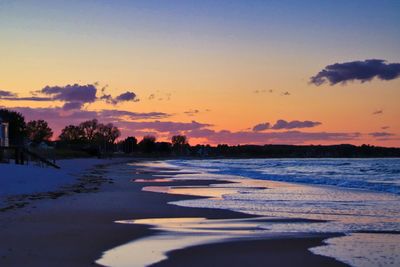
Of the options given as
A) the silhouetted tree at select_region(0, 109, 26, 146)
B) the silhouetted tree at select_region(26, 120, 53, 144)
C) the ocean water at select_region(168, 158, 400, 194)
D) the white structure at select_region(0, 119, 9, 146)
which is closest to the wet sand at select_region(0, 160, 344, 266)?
the ocean water at select_region(168, 158, 400, 194)

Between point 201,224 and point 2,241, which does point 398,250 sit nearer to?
point 201,224

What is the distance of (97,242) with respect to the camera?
1095cm

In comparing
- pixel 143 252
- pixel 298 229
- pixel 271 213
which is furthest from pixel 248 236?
pixel 271 213

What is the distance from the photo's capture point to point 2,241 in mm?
10555

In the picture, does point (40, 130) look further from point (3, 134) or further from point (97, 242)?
point (97, 242)

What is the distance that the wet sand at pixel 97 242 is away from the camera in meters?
9.12

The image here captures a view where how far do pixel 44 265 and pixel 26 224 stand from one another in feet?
16.9

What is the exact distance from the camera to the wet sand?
912 cm

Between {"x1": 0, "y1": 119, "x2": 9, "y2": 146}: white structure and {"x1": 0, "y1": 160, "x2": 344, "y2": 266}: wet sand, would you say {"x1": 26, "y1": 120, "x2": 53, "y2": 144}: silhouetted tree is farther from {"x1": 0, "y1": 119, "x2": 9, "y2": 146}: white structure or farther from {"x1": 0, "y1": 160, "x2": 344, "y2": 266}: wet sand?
{"x1": 0, "y1": 160, "x2": 344, "y2": 266}: wet sand

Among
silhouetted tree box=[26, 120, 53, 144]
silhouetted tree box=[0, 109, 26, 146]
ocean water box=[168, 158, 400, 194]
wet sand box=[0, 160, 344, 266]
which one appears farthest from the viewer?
silhouetted tree box=[26, 120, 53, 144]

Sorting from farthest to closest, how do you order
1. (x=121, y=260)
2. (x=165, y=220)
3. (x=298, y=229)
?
1. (x=165, y=220)
2. (x=298, y=229)
3. (x=121, y=260)

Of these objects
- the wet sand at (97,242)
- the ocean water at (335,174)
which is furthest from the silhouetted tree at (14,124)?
the wet sand at (97,242)

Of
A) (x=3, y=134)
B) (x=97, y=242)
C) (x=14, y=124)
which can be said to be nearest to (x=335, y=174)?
(x=3, y=134)

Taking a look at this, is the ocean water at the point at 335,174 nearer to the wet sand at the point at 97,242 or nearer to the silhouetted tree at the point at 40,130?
the wet sand at the point at 97,242
